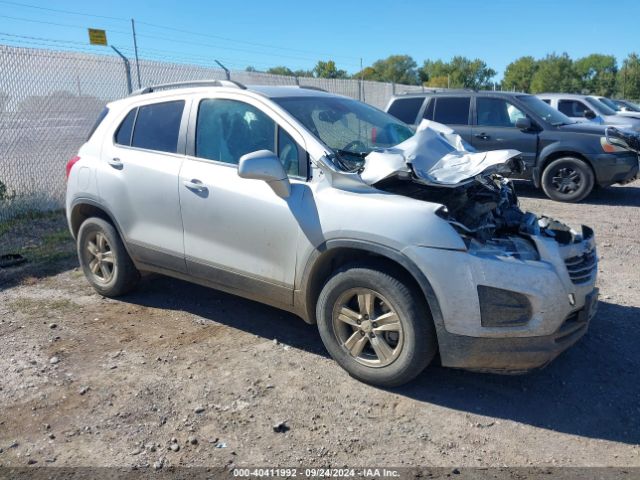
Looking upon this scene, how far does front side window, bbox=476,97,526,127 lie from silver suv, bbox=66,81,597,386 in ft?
19.2

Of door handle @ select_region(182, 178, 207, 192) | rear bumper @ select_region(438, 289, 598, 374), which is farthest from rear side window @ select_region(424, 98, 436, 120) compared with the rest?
rear bumper @ select_region(438, 289, 598, 374)

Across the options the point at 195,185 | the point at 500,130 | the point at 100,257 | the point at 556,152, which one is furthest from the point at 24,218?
the point at 556,152

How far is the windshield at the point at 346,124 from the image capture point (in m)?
4.12

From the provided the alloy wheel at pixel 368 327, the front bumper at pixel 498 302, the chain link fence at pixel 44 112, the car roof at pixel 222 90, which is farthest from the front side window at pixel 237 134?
the chain link fence at pixel 44 112

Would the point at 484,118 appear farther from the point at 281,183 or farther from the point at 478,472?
the point at 478,472

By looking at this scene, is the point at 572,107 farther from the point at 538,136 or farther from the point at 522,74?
the point at 522,74

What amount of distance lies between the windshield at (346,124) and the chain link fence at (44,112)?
19.3 feet

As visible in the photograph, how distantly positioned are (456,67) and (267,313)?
83.4 m

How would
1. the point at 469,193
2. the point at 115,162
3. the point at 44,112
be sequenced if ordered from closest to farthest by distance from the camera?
the point at 469,193 → the point at 115,162 → the point at 44,112

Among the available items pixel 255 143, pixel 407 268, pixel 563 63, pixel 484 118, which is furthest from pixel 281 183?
pixel 563 63

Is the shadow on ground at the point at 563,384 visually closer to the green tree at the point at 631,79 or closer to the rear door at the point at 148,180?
the rear door at the point at 148,180

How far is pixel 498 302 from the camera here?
326cm

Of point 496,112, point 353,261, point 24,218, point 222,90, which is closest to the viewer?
point 353,261

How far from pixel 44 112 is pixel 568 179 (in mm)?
8533
